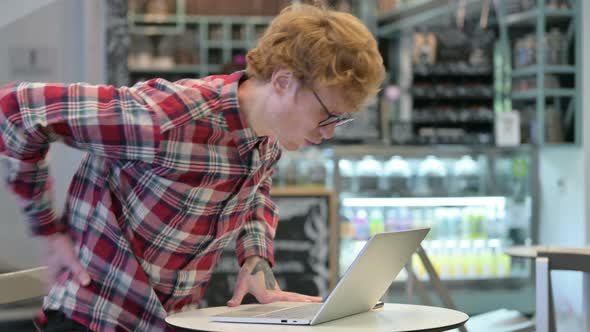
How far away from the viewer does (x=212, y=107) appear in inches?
69.6

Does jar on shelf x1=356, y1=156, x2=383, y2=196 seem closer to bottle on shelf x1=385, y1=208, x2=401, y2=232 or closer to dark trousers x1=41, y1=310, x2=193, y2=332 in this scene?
bottle on shelf x1=385, y1=208, x2=401, y2=232

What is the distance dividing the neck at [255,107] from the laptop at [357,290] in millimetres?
339

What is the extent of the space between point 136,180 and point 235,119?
248 millimetres

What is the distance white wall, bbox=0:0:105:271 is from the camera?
11.2 feet

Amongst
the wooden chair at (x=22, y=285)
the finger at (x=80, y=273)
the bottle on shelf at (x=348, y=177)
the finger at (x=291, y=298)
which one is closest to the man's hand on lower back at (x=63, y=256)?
the finger at (x=80, y=273)

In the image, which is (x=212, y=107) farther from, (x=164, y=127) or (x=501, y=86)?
(x=501, y=86)

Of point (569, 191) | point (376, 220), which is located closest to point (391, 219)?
point (376, 220)

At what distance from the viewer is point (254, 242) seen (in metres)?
2.13

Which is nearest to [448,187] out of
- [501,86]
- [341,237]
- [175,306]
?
[341,237]

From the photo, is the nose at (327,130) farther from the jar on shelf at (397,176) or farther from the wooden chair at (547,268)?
the jar on shelf at (397,176)

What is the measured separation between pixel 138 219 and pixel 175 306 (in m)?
0.25

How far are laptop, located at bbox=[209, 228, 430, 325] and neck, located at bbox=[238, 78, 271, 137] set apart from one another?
34cm

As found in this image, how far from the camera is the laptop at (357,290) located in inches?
67.0

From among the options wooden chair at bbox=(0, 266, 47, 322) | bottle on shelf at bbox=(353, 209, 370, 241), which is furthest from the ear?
bottle on shelf at bbox=(353, 209, 370, 241)
